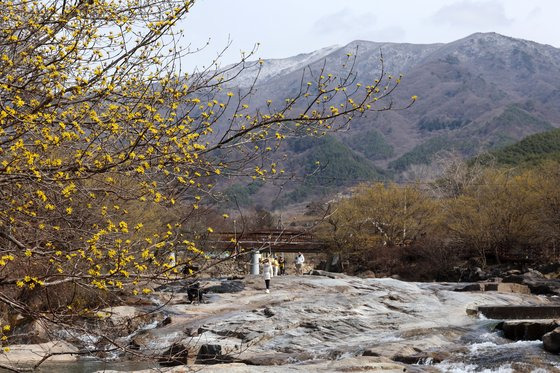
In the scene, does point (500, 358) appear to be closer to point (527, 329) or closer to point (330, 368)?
point (527, 329)

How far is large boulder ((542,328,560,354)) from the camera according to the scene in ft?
62.7

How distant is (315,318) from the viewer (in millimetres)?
26766

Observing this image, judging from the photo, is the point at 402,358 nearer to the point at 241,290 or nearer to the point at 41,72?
the point at 41,72

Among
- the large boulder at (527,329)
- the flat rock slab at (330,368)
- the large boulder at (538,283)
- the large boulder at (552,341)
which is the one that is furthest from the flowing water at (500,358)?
the large boulder at (538,283)

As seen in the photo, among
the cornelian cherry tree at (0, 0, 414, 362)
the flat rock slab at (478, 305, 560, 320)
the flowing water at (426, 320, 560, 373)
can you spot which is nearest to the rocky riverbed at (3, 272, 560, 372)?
the flowing water at (426, 320, 560, 373)

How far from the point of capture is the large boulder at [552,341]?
62.7 ft

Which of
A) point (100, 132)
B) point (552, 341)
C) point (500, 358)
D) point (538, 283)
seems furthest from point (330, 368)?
point (538, 283)

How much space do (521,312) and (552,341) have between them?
8.77 m

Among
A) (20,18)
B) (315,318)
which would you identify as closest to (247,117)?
(20,18)

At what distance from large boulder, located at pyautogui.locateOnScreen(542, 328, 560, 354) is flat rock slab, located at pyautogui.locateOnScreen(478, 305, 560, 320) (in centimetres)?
839

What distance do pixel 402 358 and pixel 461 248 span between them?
38980 mm

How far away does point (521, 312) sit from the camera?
2772cm

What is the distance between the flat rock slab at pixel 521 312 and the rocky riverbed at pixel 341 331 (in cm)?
63

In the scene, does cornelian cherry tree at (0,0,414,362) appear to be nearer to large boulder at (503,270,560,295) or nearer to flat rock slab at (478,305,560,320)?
flat rock slab at (478,305,560,320)
